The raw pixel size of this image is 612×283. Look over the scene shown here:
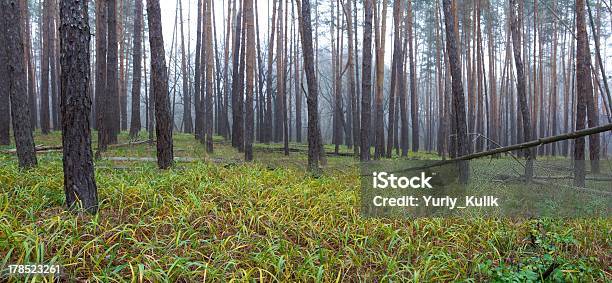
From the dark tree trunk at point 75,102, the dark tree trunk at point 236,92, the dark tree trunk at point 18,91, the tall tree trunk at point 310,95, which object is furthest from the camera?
the dark tree trunk at point 236,92

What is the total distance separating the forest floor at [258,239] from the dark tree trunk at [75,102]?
298 mm

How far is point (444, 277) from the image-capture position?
304 centimetres

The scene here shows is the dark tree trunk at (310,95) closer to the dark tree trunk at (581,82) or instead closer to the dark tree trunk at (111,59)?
the dark tree trunk at (581,82)

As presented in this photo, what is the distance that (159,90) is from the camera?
6523 mm

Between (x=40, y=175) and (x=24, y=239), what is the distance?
245 cm

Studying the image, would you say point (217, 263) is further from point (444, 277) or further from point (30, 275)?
point (444, 277)

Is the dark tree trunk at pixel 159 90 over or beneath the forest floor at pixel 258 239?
over

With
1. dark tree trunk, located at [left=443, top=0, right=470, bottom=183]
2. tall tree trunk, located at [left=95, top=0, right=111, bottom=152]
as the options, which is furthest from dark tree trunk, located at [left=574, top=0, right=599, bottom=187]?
tall tree trunk, located at [left=95, top=0, right=111, bottom=152]

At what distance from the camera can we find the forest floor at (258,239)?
272 cm

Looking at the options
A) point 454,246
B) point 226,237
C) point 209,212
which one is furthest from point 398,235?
point 209,212

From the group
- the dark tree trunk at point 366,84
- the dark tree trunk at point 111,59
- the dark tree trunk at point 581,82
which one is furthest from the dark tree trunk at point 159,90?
the dark tree trunk at point 581,82

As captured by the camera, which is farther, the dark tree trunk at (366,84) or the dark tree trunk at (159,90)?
the dark tree trunk at (366,84)

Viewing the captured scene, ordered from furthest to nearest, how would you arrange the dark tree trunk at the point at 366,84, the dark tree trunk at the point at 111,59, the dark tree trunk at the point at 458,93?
the dark tree trunk at the point at 111,59, the dark tree trunk at the point at 366,84, the dark tree trunk at the point at 458,93

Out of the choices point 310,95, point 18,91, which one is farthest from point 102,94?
point 310,95
